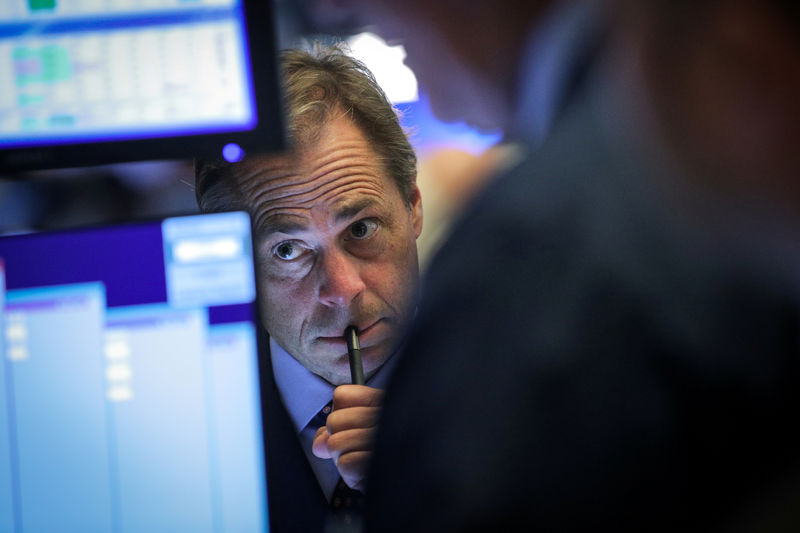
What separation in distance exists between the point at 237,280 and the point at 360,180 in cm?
35

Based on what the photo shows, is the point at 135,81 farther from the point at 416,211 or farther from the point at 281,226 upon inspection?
the point at 416,211

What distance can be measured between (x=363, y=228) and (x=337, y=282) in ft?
0.34

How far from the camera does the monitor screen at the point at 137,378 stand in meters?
0.80

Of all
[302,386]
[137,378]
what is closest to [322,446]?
[302,386]

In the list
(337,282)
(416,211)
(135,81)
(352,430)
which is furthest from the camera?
(416,211)

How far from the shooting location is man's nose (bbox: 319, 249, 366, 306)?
41.3 inches

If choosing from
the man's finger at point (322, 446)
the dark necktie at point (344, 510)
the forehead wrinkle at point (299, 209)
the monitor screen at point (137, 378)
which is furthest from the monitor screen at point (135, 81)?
the dark necktie at point (344, 510)

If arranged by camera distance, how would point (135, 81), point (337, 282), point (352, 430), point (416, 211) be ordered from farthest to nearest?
point (416, 211) → point (337, 282) → point (352, 430) → point (135, 81)

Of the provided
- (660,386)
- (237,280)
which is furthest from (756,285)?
(237,280)

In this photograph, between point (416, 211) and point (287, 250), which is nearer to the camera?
point (287, 250)

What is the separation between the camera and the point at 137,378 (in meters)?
0.80

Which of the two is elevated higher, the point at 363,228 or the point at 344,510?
the point at 363,228

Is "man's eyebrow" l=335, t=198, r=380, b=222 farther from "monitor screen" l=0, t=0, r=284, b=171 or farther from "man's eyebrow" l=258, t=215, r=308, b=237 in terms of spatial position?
"monitor screen" l=0, t=0, r=284, b=171

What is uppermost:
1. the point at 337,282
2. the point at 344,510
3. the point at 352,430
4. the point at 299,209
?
the point at 299,209
